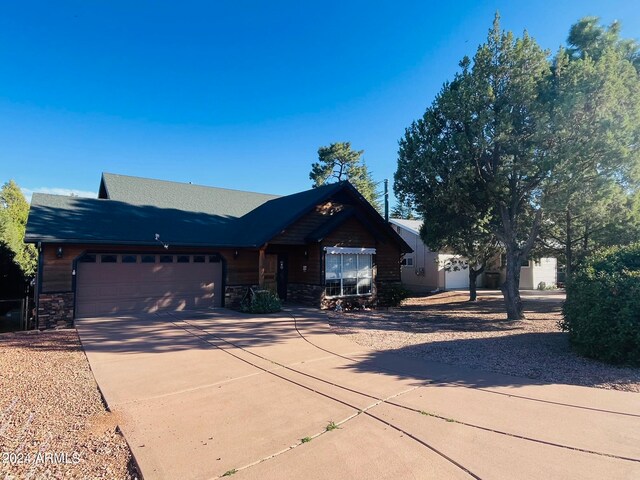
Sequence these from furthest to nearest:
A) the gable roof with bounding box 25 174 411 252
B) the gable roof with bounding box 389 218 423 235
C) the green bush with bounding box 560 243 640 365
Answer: the gable roof with bounding box 389 218 423 235, the gable roof with bounding box 25 174 411 252, the green bush with bounding box 560 243 640 365

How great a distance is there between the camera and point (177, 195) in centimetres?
1864

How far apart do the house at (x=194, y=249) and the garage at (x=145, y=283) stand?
0.11ft

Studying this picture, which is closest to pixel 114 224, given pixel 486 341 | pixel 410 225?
pixel 486 341

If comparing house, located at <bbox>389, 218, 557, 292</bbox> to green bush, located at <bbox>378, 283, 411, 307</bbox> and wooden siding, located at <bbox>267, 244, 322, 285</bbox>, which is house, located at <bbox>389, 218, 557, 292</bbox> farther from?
wooden siding, located at <bbox>267, 244, 322, 285</bbox>

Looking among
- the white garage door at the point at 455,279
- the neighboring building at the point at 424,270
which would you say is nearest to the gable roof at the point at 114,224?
the neighboring building at the point at 424,270

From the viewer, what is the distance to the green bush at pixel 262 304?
13469 millimetres

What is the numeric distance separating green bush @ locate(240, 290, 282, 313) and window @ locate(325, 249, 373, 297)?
8.71ft

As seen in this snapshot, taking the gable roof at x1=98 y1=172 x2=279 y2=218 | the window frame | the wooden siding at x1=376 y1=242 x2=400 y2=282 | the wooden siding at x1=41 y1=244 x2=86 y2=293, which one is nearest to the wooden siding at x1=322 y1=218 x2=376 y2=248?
the window frame

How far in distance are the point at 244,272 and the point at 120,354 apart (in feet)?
25.3

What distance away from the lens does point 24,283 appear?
17688 mm

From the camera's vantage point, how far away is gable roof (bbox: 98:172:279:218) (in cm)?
1705

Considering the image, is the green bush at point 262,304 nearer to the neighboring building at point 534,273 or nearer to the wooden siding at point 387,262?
the wooden siding at point 387,262

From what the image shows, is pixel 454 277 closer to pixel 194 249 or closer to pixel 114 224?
pixel 194 249

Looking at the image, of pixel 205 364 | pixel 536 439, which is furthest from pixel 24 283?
pixel 536 439
